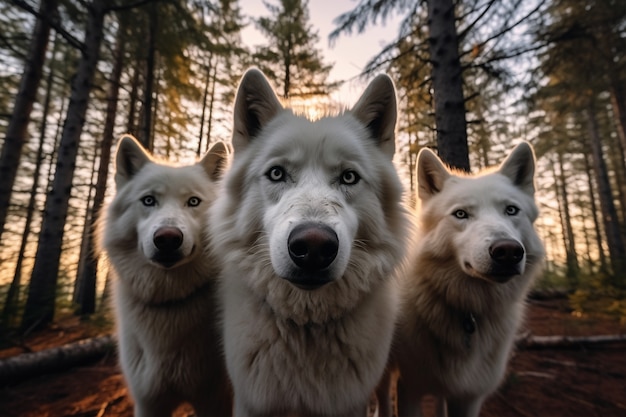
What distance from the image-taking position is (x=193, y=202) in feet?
9.28

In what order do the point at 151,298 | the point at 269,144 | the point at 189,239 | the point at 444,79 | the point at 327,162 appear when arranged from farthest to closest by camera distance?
1. the point at 444,79
2. the point at 151,298
3. the point at 189,239
4. the point at 269,144
5. the point at 327,162

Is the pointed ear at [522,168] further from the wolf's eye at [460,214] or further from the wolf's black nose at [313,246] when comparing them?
the wolf's black nose at [313,246]

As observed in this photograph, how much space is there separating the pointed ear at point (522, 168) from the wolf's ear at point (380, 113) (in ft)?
5.28

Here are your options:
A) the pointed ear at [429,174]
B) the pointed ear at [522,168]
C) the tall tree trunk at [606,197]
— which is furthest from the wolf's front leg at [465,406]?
the tall tree trunk at [606,197]

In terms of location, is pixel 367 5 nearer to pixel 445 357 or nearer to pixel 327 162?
pixel 327 162

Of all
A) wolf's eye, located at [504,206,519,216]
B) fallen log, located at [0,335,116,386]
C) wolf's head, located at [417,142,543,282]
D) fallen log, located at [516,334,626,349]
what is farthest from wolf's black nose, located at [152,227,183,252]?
fallen log, located at [516,334,626,349]

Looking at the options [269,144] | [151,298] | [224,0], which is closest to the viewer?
[269,144]

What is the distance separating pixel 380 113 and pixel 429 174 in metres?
1.26

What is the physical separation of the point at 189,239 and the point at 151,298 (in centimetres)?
66

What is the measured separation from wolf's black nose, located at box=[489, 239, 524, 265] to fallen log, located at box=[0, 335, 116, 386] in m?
5.66

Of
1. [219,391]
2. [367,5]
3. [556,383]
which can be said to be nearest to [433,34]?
[367,5]

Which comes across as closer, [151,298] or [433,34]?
[151,298]

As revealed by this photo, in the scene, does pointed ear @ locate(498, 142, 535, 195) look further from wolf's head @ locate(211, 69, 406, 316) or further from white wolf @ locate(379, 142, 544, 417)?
wolf's head @ locate(211, 69, 406, 316)

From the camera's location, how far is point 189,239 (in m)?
2.45
